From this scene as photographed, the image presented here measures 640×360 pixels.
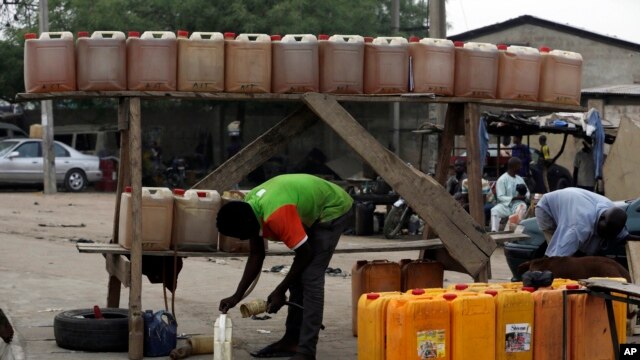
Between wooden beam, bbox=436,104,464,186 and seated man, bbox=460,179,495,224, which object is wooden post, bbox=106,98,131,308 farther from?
seated man, bbox=460,179,495,224

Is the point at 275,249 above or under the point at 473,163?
under

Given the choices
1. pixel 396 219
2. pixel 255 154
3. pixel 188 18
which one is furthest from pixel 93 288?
pixel 188 18

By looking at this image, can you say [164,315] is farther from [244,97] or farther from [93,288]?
[93,288]

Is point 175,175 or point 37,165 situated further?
point 175,175

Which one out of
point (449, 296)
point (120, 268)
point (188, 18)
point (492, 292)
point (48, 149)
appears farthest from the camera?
point (188, 18)

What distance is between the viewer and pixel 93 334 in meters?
9.63

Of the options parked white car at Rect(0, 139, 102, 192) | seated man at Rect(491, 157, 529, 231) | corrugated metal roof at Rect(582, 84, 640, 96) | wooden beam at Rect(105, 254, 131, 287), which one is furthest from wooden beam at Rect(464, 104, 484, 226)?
corrugated metal roof at Rect(582, 84, 640, 96)

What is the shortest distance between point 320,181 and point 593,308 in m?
2.29

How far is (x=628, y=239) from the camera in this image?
36.1ft

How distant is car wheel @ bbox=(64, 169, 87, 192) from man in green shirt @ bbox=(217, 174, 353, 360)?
2343 cm

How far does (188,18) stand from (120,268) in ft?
84.1

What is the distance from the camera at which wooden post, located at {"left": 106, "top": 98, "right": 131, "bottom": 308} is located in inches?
385

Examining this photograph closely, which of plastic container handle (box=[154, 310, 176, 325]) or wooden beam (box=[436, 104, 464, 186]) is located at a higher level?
wooden beam (box=[436, 104, 464, 186])

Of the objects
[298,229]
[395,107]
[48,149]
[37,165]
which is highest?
[298,229]
